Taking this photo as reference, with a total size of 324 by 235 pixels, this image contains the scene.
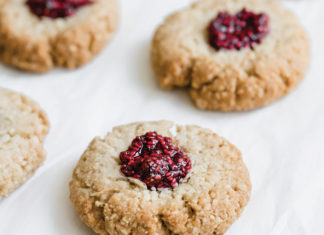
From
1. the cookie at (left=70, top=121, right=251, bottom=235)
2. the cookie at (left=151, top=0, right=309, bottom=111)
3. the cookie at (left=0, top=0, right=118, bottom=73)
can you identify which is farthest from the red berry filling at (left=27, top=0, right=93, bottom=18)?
the cookie at (left=70, top=121, right=251, bottom=235)

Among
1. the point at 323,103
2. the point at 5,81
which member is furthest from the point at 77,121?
the point at 323,103

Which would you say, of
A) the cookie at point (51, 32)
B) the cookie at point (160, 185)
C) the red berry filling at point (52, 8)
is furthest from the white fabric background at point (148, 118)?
the red berry filling at point (52, 8)

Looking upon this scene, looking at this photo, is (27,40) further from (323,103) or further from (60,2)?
(323,103)

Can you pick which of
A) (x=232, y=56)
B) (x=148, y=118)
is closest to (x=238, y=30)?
(x=232, y=56)

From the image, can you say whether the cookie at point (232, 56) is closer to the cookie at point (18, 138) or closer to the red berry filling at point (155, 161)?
the red berry filling at point (155, 161)

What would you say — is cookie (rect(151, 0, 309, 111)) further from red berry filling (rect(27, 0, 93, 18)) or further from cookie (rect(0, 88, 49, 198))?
cookie (rect(0, 88, 49, 198))

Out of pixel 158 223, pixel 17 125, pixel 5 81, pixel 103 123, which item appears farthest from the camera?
pixel 5 81
